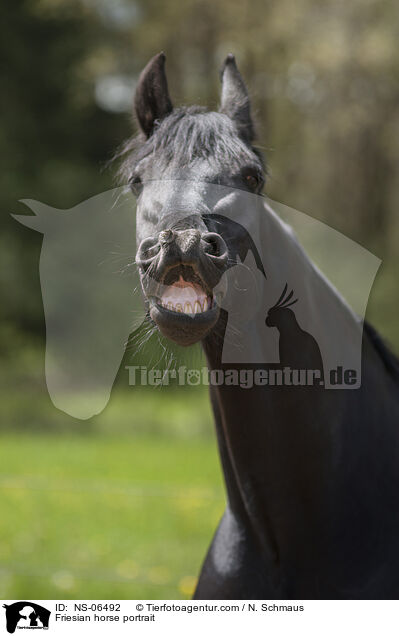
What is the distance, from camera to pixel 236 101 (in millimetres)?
2395

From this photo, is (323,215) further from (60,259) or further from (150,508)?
(150,508)

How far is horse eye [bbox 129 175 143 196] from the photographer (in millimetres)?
2223

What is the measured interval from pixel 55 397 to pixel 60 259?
9.71 metres

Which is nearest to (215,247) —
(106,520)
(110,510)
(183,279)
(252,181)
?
(183,279)

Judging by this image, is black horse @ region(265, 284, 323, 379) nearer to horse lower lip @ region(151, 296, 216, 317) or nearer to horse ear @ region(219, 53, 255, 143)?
horse lower lip @ region(151, 296, 216, 317)

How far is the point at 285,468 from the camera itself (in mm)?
2221

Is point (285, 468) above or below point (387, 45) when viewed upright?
below

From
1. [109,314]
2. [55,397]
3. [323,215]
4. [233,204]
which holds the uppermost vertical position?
[323,215]

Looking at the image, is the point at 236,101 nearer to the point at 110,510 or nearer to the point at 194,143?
the point at 194,143

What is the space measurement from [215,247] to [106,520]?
5.48 meters

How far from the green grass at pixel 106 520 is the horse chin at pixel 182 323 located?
3090 mm
